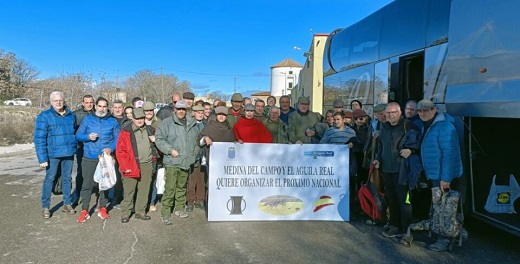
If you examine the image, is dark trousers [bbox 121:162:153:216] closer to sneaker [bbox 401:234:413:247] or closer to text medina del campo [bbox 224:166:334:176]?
text medina del campo [bbox 224:166:334:176]

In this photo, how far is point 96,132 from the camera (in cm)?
604

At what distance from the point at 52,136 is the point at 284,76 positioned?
76.9 meters

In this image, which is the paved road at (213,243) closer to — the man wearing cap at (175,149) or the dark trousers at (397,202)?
the dark trousers at (397,202)

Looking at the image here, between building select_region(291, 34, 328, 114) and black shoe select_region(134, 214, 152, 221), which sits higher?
building select_region(291, 34, 328, 114)

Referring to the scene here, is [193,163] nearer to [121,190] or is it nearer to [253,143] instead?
[253,143]

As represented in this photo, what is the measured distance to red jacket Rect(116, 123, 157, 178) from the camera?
5.87m

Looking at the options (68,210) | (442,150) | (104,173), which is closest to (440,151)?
(442,150)

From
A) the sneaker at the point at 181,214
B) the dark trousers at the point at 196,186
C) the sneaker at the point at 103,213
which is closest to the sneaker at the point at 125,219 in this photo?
the sneaker at the point at 103,213

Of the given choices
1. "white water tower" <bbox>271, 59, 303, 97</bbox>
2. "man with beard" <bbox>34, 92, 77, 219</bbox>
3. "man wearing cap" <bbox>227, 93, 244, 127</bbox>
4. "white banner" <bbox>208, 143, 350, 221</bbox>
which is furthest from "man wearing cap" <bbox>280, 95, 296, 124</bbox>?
"white water tower" <bbox>271, 59, 303, 97</bbox>

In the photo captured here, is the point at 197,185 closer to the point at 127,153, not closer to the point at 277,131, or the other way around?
the point at 127,153

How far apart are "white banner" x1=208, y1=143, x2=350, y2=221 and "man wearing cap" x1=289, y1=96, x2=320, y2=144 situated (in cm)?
104

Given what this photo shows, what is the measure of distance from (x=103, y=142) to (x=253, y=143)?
2.35m

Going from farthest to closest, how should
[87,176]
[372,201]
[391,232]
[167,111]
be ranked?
[167,111] < [87,176] < [372,201] < [391,232]

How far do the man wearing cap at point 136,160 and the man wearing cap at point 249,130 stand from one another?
4.60ft
